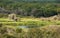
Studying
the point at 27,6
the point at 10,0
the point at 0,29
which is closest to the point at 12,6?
the point at 27,6

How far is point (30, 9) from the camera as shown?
9081 cm

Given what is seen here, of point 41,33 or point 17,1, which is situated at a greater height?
point 41,33

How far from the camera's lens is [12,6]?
96.1 metres

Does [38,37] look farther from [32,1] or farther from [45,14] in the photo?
[32,1]

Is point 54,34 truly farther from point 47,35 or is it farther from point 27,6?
point 27,6

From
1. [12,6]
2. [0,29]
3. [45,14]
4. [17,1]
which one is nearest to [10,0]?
[17,1]

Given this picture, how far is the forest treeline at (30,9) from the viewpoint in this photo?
81500 mm

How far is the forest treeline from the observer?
8150 centimetres

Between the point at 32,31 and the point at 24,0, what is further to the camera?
the point at 24,0

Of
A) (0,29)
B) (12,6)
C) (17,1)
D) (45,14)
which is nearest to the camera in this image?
(0,29)

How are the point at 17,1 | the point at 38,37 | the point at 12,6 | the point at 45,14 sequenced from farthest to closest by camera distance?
the point at 17,1
the point at 12,6
the point at 45,14
the point at 38,37

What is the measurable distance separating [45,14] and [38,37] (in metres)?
56.1

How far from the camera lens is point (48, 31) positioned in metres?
26.6

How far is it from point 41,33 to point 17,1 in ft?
272
